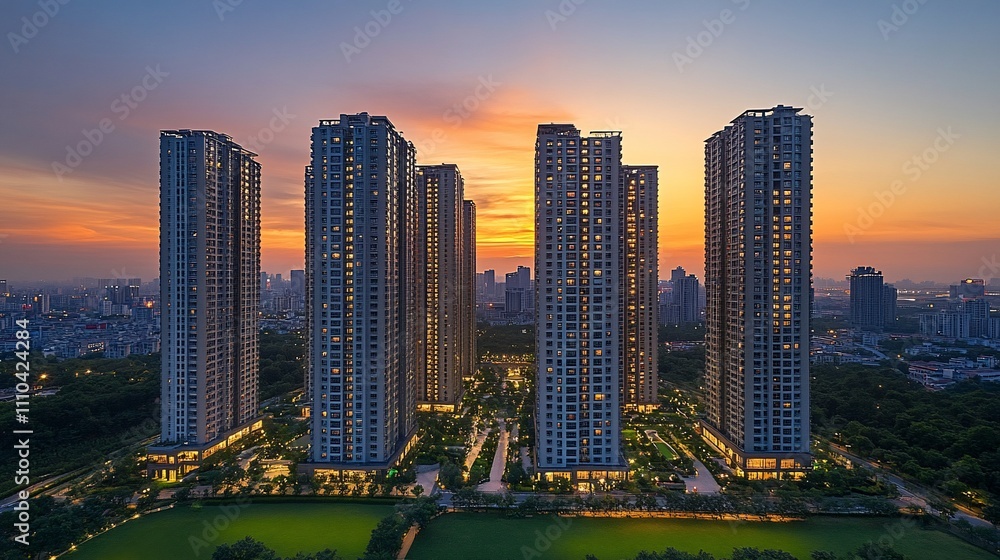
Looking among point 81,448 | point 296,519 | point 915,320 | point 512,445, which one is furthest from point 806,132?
point 915,320

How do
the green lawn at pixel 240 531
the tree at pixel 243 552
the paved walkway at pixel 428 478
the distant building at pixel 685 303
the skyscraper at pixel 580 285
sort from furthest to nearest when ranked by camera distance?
the distant building at pixel 685 303, the skyscraper at pixel 580 285, the paved walkway at pixel 428 478, the green lawn at pixel 240 531, the tree at pixel 243 552

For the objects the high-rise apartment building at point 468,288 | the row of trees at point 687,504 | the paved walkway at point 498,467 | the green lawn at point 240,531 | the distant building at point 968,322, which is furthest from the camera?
the distant building at point 968,322

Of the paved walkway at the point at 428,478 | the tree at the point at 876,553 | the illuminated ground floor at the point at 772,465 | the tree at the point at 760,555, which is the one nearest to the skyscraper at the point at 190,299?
the paved walkway at the point at 428,478

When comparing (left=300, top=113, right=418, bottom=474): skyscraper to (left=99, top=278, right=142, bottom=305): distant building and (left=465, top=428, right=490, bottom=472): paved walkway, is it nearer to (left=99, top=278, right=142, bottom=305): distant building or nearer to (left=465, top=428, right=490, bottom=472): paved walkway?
(left=465, top=428, right=490, bottom=472): paved walkway

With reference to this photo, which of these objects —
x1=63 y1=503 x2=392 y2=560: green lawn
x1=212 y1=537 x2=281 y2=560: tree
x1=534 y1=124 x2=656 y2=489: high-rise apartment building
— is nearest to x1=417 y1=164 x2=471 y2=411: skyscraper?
x1=534 y1=124 x2=656 y2=489: high-rise apartment building

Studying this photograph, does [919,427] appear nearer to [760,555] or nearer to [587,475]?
[760,555]

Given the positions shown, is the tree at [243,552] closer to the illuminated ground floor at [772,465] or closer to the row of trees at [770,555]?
the row of trees at [770,555]
